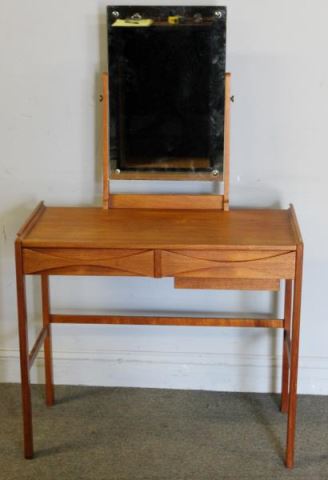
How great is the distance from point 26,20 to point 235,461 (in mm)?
1623

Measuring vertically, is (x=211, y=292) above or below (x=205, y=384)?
above

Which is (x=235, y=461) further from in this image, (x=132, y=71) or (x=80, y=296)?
(x=132, y=71)

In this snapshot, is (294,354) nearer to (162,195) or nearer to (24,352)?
(162,195)

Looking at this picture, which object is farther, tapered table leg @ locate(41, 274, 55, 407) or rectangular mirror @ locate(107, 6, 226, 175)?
tapered table leg @ locate(41, 274, 55, 407)

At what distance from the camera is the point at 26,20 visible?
2.63m

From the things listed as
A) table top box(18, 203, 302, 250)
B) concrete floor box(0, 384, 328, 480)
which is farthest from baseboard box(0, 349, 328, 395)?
table top box(18, 203, 302, 250)

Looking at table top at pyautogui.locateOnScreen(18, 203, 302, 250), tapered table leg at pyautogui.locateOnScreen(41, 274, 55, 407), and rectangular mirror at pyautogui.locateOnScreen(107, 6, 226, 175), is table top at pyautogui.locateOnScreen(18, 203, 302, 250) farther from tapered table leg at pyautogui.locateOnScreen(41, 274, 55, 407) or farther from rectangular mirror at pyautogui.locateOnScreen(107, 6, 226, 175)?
tapered table leg at pyautogui.locateOnScreen(41, 274, 55, 407)

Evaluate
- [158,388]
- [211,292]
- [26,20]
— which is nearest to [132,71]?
[26,20]

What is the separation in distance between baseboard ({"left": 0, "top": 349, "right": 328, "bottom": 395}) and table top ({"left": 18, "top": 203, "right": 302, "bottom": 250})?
2.00 ft

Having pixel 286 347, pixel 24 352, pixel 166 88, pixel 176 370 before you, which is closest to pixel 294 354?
pixel 286 347

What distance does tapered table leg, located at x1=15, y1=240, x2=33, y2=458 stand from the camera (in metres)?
2.36

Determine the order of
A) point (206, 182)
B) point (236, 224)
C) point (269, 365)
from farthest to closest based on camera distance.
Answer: point (269, 365)
point (206, 182)
point (236, 224)

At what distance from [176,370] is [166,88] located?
1.06 meters

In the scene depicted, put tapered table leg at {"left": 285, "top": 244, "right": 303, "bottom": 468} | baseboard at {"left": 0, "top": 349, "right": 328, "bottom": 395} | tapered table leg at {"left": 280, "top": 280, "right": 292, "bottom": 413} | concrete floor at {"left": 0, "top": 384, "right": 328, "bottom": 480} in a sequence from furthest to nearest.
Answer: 1. baseboard at {"left": 0, "top": 349, "right": 328, "bottom": 395}
2. tapered table leg at {"left": 280, "top": 280, "right": 292, "bottom": 413}
3. concrete floor at {"left": 0, "top": 384, "right": 328, "bottom": 480}
4. tapered table leg at {"left": 285, "top": 244, "right": 303, "bottom": 468}
